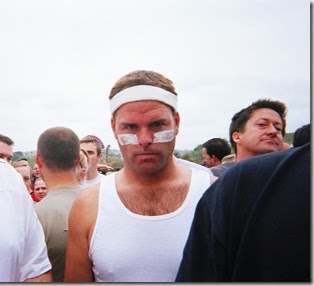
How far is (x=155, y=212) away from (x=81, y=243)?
27 cm

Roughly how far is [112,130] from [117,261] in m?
0.49

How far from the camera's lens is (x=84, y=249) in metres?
1.38

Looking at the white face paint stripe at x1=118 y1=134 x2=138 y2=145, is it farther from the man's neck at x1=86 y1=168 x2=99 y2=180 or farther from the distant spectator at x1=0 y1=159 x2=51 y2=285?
the man's neck at x1=86 y1=168 x2=99 y2=180

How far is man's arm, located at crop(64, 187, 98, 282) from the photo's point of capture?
1.38 m

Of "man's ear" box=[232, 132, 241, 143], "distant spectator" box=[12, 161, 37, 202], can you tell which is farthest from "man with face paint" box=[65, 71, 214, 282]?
"distant spectator" box=[12, 161, 37, 202]

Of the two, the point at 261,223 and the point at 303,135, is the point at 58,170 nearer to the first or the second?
the point at 303,135

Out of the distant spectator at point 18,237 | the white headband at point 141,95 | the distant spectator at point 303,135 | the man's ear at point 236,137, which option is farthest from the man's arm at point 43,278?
the man's ear at point 236,137

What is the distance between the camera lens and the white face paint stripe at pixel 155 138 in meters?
1.45

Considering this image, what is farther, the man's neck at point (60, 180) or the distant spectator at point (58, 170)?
the man's neck at point (60, 180)

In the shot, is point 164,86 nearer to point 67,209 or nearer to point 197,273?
point 67,209

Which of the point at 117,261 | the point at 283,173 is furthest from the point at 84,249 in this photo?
the point at 283,173

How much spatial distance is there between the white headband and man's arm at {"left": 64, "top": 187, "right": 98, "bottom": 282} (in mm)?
362

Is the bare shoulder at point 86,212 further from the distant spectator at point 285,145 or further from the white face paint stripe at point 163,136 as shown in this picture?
the distant spectator at point 285,145

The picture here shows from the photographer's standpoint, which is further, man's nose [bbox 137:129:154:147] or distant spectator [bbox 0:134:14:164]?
distant spectator [bbox 0:134:14:164]
